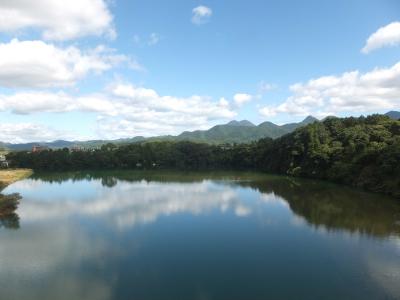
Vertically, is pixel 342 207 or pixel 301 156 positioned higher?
pixel 301 156

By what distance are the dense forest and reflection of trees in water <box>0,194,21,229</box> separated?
2941cm

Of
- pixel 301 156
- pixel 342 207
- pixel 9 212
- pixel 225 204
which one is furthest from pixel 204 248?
pixel 301 156

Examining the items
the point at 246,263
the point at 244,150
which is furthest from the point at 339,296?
the point at 244,150

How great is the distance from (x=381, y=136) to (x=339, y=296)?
31552 millimetres

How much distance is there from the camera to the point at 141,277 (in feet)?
48.2

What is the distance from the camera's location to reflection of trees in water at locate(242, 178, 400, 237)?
22438 millimetres

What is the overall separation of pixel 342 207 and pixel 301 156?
86.8ft

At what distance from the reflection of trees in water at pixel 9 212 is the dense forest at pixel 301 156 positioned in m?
29.4

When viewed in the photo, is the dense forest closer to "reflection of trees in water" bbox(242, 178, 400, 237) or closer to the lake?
"reflection of trees in water" bbox(242, 178, 400, 237)

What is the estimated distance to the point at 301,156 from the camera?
5406 cm

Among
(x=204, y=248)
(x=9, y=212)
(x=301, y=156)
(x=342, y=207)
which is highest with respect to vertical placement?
(x=301, y=156)

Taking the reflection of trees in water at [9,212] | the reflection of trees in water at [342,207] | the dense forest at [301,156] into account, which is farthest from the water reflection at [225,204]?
the dense forest at [301,156]

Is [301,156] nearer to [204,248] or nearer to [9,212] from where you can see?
[204,248]

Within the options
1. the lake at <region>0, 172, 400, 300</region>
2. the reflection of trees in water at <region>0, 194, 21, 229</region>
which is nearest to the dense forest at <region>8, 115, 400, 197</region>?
the lake at <region>0, 172, 400, 300</region>
